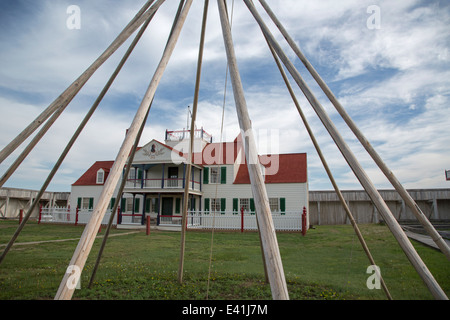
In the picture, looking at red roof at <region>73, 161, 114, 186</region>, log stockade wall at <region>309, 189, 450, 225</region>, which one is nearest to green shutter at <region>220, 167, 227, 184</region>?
log stockade wall at <region>309, 189, 450, 225</region>

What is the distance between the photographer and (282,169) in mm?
23906

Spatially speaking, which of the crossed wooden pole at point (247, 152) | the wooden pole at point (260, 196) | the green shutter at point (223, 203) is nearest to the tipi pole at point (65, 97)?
the crossed wooden pole at point (247, 152)

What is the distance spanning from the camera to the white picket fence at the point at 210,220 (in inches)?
770

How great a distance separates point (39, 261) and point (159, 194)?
50.7 feet

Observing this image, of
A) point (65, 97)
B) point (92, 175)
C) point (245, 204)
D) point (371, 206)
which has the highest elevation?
point (65, 97)

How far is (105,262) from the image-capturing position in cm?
763

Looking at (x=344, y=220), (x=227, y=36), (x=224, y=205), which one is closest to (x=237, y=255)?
(x=227, y=36)

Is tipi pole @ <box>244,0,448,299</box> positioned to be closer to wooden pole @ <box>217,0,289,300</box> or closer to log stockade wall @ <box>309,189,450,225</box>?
wooden pole @ <box>217,0,289,300</box>

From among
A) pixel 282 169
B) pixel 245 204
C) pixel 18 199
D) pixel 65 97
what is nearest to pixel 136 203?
pixel 245 204

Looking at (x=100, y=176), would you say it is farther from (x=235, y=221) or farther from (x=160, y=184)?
(x=235, y=221)

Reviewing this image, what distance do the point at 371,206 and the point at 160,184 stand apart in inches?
756

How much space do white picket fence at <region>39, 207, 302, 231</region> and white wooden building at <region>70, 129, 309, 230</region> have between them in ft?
0.77

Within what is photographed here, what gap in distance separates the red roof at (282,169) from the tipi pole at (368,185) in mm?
18744
